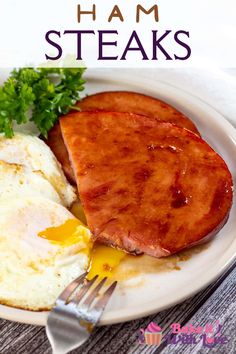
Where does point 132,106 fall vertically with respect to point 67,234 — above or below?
above

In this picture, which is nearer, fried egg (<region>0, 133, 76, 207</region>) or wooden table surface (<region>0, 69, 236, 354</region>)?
wooden table surface (<region>0, 69, 236, 354</region>)

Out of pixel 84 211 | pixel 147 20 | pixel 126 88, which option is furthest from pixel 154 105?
pixel 147 20

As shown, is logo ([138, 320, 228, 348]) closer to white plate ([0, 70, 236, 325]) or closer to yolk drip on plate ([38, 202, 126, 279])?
white plate ([0, 70, 236, 325])

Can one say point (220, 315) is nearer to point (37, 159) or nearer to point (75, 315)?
point (75, 315)

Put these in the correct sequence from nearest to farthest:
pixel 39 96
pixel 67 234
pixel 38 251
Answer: pixel 38 251
pixel 67 234
pixel 39 96

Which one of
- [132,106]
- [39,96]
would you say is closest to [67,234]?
[39,96]

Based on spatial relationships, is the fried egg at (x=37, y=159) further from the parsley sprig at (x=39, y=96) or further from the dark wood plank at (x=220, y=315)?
the dark wood plank at (x=220, y=315)

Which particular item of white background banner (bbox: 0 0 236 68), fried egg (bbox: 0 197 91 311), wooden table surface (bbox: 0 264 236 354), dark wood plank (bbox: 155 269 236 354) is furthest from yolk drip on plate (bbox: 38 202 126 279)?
white background banner (bbox: 0 0 236 68)

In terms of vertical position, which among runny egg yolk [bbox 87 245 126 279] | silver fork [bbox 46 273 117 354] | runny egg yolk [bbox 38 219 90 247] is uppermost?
runny egg yolk [bbox 38 219 90 247]
